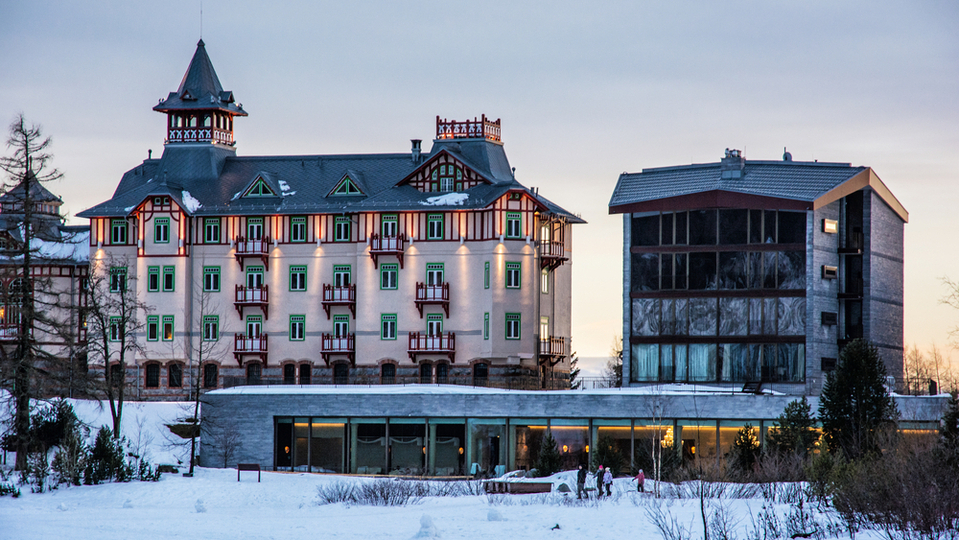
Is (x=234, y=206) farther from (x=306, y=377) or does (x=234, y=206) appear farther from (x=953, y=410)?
(x=953, y=410)

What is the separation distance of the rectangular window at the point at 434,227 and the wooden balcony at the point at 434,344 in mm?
5584

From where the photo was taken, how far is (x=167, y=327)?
3169 inches

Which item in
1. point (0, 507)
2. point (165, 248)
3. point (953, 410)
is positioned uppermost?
point (165, 248)

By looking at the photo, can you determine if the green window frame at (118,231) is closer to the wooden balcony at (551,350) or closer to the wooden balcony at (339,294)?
the wooden balcony at (339,294)

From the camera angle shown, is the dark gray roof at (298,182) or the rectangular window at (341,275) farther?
the rectangular window at (341,275)

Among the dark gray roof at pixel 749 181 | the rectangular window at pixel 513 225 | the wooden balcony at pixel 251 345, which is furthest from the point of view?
the wooden balcony at pixel 251 345

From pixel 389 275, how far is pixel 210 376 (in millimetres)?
12397

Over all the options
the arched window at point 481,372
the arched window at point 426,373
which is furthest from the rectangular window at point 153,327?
the arched window at point 481,372

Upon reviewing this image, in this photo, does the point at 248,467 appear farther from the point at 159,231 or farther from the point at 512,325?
the point at 159,231

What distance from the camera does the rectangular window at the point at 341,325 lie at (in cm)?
7919

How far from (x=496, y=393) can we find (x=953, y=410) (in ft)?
79.8

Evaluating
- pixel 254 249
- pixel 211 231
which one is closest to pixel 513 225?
pixel 254 249

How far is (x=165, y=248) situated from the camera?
80.9 m

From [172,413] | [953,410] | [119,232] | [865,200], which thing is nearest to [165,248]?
[119,232]
